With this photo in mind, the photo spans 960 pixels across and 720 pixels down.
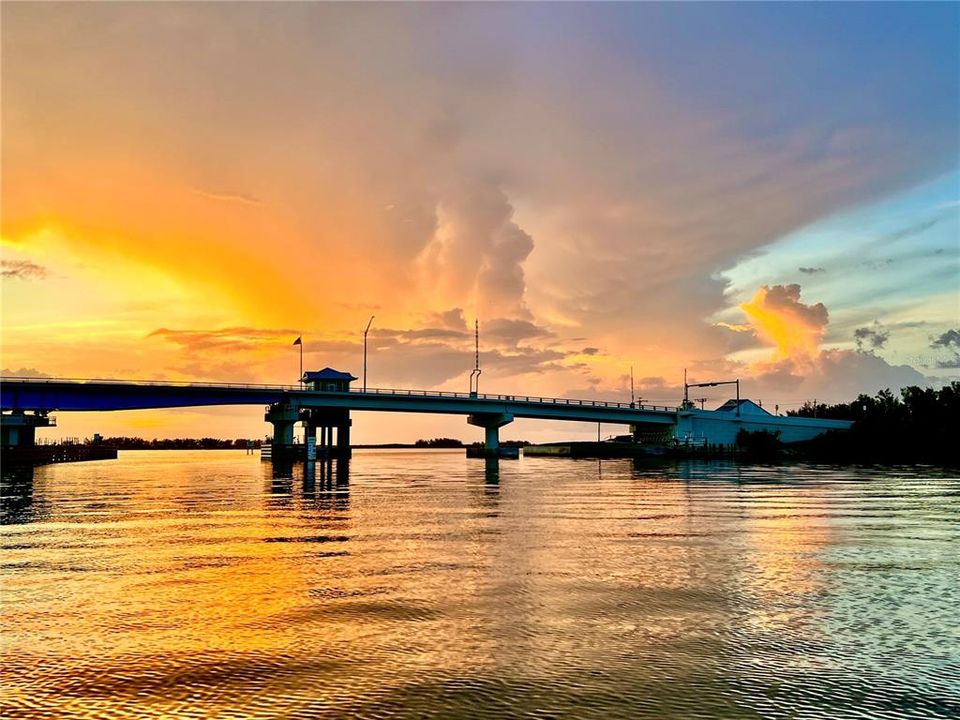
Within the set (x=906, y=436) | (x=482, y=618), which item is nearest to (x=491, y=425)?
(x=906, y=436)

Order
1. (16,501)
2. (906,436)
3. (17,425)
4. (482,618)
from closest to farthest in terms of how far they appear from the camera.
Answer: (482,618)
(16,501)
(17,425)
(906,436)

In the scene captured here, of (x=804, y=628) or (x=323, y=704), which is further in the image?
(x=804, y=628)

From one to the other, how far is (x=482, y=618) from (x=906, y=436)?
175 m

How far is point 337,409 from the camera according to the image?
169 meters

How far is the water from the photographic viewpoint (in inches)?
594

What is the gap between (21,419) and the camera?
138 m

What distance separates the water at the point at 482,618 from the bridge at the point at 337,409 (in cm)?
8980

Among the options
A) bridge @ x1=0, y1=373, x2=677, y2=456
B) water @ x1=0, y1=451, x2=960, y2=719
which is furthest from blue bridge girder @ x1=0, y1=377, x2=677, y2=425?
water @ x1=0, y1=451, x2=960, y2=719

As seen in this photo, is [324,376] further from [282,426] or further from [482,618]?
[482,618]

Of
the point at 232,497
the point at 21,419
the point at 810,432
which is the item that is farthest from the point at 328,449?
the point at 810,432

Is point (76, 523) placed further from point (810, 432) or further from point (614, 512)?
A: point (810, 432)

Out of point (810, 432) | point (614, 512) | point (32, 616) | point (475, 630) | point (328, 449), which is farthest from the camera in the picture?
point (810, 432)

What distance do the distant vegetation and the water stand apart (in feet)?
439

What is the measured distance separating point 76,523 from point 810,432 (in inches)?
7136
